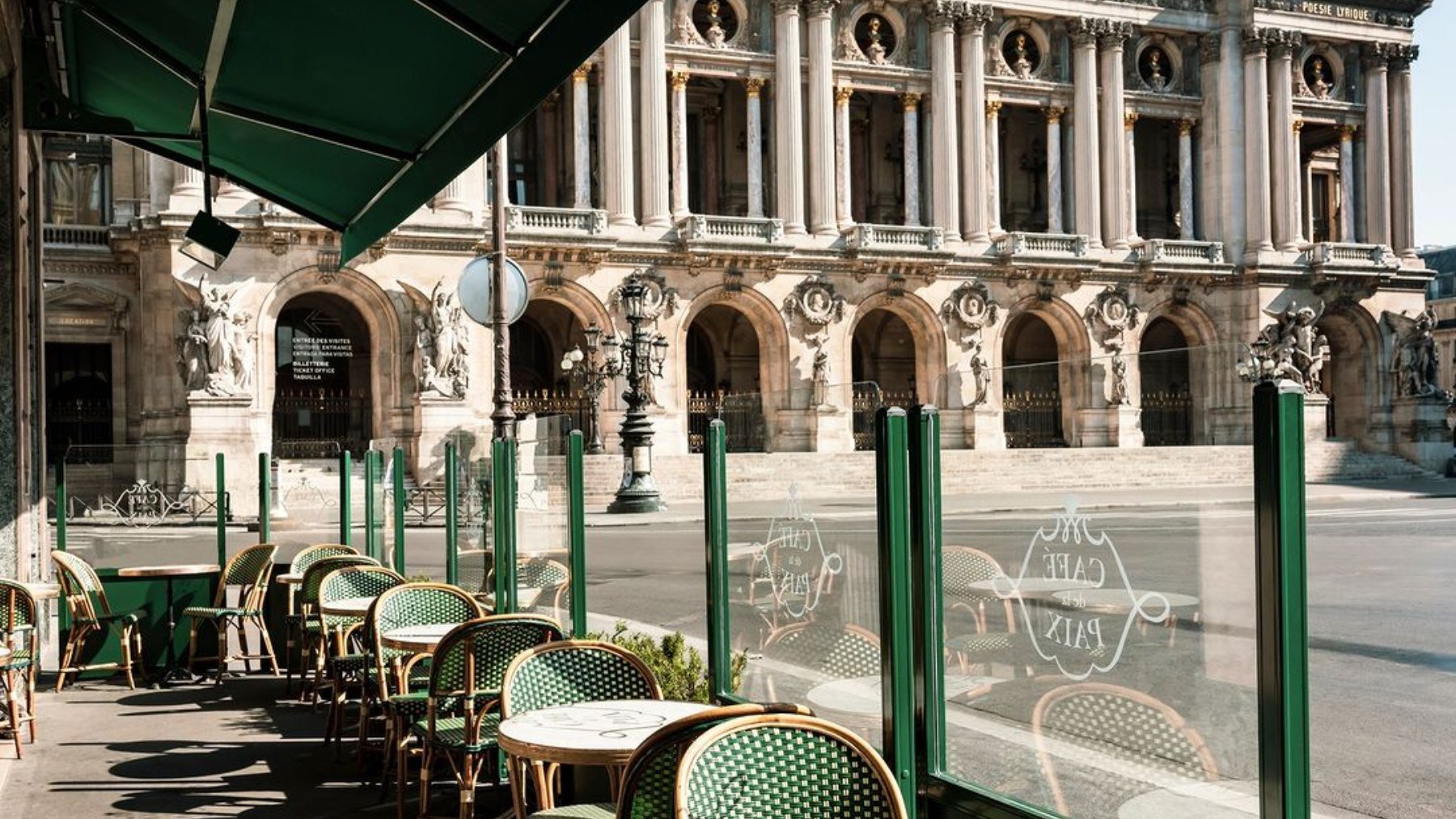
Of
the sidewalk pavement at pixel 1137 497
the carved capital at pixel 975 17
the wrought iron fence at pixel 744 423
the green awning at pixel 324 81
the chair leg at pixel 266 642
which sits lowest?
the chair leg at pixel 266 642

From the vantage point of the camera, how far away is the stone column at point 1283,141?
48250mm

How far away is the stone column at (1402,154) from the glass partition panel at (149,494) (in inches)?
1550

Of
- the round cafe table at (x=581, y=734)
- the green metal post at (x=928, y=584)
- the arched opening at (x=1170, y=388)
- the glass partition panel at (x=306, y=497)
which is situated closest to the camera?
the arched opening at (x=1170, y=388)

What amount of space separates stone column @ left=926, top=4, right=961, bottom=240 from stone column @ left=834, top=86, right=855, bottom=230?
108 inches

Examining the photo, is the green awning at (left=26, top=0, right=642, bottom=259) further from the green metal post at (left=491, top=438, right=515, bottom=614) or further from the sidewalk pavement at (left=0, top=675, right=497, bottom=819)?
the sidewalk pavement at (left=0, top=675, right=497, bottom=819)

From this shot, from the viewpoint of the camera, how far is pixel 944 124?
44.5m

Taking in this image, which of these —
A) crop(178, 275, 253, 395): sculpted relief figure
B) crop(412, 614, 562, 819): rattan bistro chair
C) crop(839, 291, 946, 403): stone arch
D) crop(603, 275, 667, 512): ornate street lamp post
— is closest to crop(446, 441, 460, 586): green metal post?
crop(412, 614, 562, 819): rattan bistro chair

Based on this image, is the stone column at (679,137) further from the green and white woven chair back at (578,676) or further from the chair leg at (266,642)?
the green and white woven chair back at (578,676)

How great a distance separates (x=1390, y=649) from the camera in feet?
10.7

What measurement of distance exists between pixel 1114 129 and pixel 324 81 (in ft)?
143

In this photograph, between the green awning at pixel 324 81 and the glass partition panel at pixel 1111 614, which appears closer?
the glass partition panel at pixel 1111 614

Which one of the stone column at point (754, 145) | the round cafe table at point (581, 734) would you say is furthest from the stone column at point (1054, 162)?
the round cafe table at point (581, 734)

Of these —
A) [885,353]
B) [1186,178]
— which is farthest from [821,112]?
[1186,178]

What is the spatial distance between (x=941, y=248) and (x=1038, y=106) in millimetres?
7150
